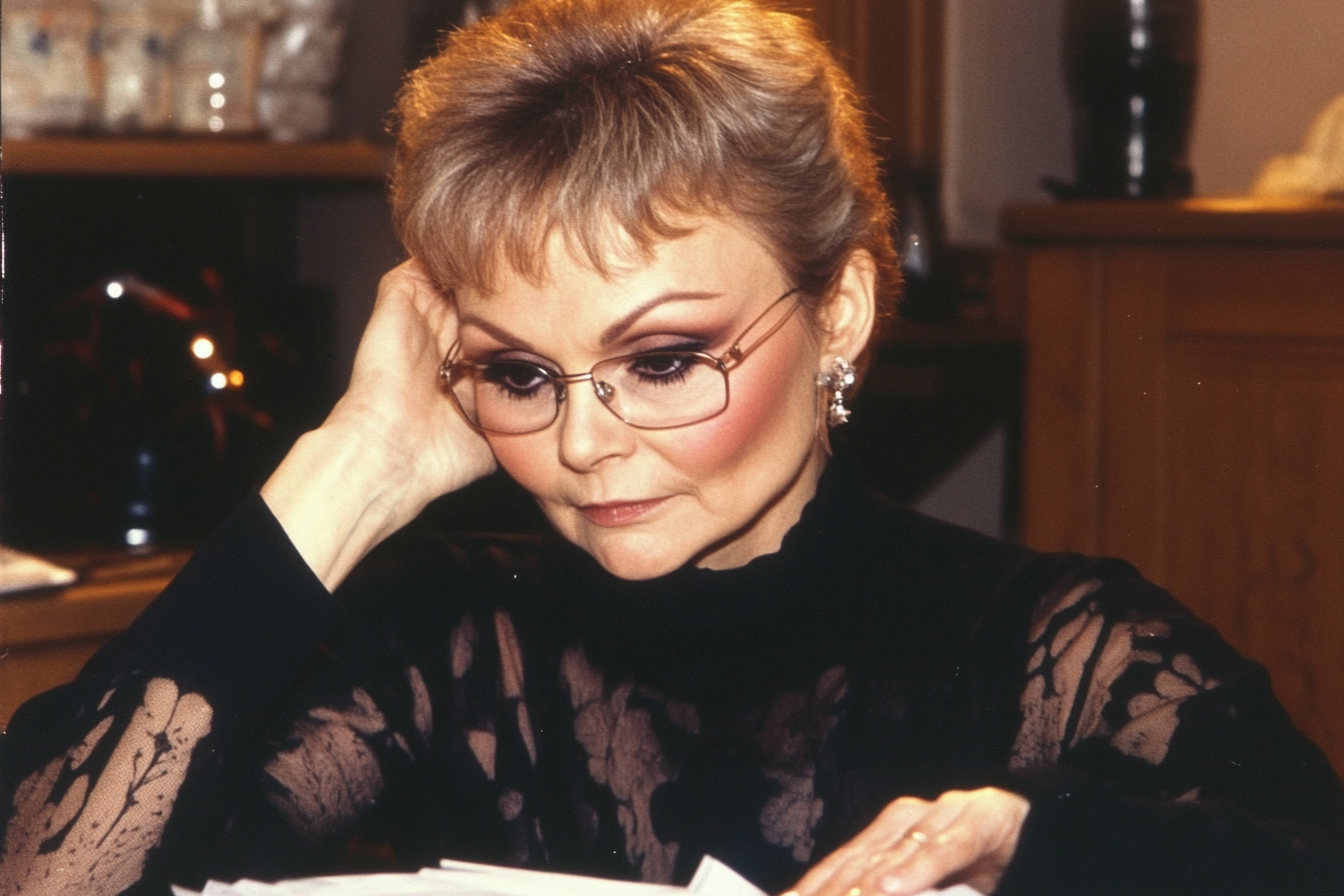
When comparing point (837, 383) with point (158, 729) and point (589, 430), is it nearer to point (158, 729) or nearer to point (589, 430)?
point (589, 430)

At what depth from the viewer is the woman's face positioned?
3.19 ft

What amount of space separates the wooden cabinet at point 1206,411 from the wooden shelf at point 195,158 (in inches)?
34.9

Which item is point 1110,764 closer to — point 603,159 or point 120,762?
point 603,159

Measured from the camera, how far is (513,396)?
104 cm

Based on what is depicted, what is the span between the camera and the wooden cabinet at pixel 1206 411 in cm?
173

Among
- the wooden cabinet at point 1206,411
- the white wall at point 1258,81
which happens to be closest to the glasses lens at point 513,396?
the wooden cabinet at point 1206,411

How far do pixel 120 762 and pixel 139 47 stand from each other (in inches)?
44.7

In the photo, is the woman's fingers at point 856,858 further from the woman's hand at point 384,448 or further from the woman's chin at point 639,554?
the woman's hand at point 384,448

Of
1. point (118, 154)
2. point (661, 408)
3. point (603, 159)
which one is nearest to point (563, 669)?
point (661, 408)

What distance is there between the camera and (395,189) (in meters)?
1.11

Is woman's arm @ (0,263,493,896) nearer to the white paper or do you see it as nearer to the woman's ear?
the woman's ear

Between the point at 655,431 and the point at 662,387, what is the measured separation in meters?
0.03

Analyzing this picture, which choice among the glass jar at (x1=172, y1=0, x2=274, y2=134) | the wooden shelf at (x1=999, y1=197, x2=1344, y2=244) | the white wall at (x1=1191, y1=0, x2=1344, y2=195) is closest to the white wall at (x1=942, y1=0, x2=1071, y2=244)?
the white wall at (x1=1191, y1=0, x2=1344, y2=195)

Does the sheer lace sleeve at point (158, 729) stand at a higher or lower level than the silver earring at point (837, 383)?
lower
